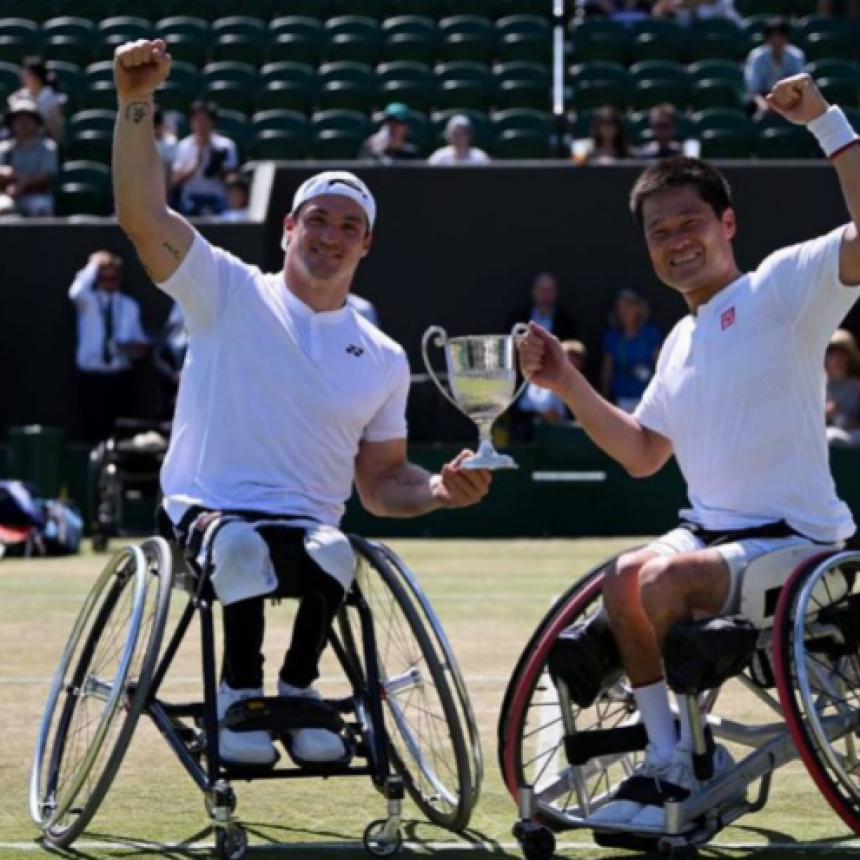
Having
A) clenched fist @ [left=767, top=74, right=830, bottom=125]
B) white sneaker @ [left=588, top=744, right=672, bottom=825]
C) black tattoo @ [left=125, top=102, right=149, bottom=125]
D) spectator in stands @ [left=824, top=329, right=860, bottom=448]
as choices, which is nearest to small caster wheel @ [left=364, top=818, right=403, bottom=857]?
white sneaker @ [left=588, top=744, right=672, bottom=825]

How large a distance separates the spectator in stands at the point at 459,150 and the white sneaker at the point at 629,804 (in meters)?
12.3

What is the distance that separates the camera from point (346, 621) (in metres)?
5.85

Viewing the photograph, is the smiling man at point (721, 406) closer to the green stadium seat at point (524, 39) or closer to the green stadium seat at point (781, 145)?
the green stadium seat at point (781, 145)

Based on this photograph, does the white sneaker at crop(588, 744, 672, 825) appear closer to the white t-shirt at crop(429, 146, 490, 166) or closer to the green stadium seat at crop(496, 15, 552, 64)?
the white t-shirt at crop(429, 146, 490, 166)

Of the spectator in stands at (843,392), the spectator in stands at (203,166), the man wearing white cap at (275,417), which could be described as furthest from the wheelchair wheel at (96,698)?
the spectator in stands at (203,166)

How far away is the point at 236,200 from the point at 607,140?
2747mm

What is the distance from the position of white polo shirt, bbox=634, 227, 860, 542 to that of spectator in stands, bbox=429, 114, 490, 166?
1192cm

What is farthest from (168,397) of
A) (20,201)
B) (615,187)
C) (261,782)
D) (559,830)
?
(559,830)

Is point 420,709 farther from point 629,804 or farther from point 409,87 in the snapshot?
point 409,87

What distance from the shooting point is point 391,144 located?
1730 cm

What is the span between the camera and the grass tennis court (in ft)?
18.2

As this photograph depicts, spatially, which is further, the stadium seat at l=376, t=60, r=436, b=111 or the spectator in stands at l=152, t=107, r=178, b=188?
the stadium seat at l=376, t=60, r=436, b=111

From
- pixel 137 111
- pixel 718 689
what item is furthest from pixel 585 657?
pixel 137 111

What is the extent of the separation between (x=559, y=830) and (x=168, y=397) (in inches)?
431
